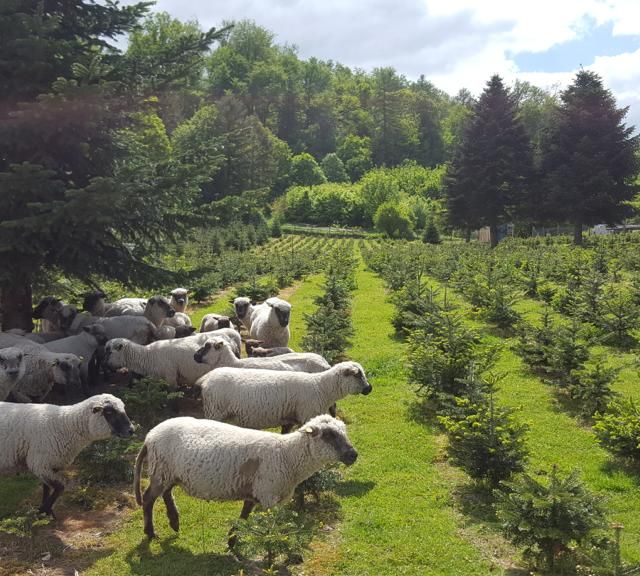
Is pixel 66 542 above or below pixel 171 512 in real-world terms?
below

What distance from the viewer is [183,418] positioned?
6.90m

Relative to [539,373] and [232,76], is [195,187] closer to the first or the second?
[539,373]

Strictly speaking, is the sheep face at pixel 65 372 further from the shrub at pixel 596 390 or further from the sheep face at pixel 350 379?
the shrub at pixel 596 390

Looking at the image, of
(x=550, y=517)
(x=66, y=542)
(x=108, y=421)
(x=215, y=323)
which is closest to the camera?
(x=550, y=517)

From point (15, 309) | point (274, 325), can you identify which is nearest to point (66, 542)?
point (274, 325)

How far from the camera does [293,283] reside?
30.3 meters

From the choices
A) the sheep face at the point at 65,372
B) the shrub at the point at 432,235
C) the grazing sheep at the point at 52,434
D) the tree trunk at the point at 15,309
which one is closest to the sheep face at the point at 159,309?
the tree trunk at the point at 15,309

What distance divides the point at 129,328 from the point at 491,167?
40806mm

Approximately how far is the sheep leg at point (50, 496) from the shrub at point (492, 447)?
509cm

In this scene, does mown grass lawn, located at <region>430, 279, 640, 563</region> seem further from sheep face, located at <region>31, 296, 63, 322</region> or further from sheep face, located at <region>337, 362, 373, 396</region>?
sheep face, located at <region>31, 296, 63, 322</region>

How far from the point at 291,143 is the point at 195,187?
106m

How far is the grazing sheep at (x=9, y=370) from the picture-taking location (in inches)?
346

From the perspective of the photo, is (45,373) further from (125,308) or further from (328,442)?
(328,442)

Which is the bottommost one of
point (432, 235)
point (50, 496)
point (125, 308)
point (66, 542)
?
point (66, 542)
